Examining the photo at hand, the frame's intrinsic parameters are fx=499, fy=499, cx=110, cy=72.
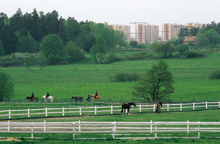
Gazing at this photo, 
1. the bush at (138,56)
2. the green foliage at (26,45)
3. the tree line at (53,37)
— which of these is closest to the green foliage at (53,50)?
the tree line at (53,37)

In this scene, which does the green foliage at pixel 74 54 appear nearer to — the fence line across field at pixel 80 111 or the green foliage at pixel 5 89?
→ the green foliage at pixel 5 89

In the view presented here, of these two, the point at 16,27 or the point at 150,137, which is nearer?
the point at 150,137

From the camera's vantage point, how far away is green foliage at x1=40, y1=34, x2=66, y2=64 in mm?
141625

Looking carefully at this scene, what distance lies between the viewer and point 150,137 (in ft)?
97.3

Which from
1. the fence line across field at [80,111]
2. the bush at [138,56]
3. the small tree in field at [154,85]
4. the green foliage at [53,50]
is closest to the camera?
the fence line across field at [80,111]

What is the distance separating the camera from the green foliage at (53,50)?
5576 inches

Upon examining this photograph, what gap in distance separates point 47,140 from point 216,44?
522ft

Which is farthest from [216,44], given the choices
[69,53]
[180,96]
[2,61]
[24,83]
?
[180,96]

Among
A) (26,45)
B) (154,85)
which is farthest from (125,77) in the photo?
(26,45)

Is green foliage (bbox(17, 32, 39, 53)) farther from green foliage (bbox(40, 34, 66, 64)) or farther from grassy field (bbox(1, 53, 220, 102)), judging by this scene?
grassy field (bbox(1, 53, 220, 102))

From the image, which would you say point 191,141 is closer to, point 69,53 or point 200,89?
point 200,89

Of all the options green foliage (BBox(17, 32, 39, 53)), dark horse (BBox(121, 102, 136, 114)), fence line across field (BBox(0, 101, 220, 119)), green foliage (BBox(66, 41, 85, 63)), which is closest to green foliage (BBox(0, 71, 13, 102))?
fence line across field (BBox(0, 101, 220, 119))

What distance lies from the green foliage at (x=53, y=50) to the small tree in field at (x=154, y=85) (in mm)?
84236

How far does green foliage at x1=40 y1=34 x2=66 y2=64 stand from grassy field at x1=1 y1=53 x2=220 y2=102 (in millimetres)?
6243
